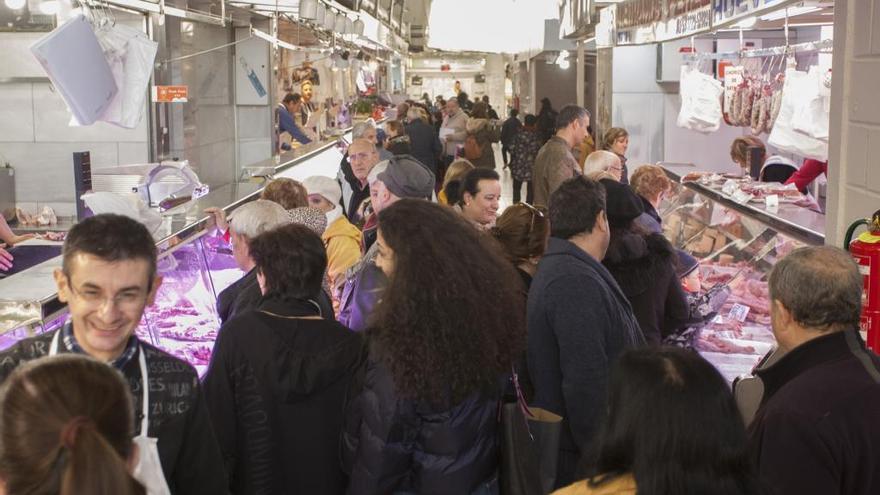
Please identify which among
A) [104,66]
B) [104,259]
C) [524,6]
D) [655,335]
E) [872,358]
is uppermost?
[524,6]

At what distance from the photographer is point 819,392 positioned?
2555 mm

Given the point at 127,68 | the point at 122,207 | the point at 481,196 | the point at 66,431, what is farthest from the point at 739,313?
the point at 66,431

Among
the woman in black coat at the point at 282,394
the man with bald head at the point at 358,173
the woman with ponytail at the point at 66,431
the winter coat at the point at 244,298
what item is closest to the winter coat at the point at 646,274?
the winter coat at the point at 244,298

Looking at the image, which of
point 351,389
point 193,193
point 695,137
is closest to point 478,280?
point 351,389

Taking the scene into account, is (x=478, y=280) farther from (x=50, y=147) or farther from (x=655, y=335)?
(x=50, y=147)

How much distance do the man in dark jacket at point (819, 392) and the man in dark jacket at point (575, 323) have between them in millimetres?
845

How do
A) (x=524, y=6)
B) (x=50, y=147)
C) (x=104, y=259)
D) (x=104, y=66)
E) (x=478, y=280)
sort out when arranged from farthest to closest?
(x=524, y=6)
(x=50, y=147)
(x=104, y=66)
(x=478, y=280)
(x=104, y=259)

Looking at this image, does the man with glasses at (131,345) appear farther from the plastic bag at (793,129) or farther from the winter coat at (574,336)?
the plastic bag at (793,129)

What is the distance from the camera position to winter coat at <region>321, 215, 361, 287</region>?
17.3ft

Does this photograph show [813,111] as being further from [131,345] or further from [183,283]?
[131,345]

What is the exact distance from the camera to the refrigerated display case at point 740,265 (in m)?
5.18

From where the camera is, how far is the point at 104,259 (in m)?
2.31

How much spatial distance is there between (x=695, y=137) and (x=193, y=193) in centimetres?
825

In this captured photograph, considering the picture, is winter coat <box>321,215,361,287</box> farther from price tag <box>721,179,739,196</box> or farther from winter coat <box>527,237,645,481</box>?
price tag <box>721,179,739,196</box>
